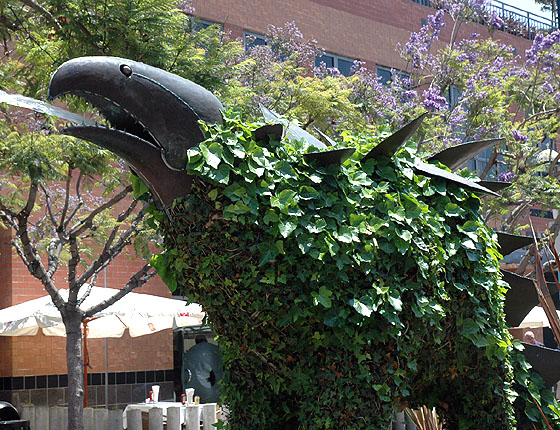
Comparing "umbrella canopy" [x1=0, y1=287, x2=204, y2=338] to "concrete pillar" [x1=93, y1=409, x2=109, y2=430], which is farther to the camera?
"umbrella canopy" [x1=0, y1=287, x2=204, y2=338]

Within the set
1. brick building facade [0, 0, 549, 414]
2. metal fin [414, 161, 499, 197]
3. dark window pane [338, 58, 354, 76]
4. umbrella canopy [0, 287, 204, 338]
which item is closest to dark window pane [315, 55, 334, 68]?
brick building facade [0, 0, 549, 414]

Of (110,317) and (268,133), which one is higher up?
(110,317)

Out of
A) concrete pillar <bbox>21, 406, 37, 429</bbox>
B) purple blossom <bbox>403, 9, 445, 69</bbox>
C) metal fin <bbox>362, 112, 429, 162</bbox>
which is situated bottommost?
concrete pillar <bbox>21, 406, 37, 429</bbox>

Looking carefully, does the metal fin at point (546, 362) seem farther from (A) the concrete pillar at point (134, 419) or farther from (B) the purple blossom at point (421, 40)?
(B) the purple blossom at point (421, 40)

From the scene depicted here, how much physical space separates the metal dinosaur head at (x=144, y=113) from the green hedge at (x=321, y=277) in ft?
0.32

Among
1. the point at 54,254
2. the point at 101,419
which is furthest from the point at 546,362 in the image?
the point at 54,254

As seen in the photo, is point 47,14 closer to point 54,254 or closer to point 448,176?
point 54,254

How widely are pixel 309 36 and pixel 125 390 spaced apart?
8878mm

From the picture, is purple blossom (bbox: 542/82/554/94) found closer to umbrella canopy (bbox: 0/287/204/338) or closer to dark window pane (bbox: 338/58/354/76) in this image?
dark window pane (bbox: 338/58/354/76)

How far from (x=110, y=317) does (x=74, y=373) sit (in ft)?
7.66

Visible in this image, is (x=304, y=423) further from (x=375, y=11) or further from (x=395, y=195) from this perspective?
(x=375, y=11)

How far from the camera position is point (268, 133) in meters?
3.51

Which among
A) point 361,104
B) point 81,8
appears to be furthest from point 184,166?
point 361,104

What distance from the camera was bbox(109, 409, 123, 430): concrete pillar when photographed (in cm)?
878
